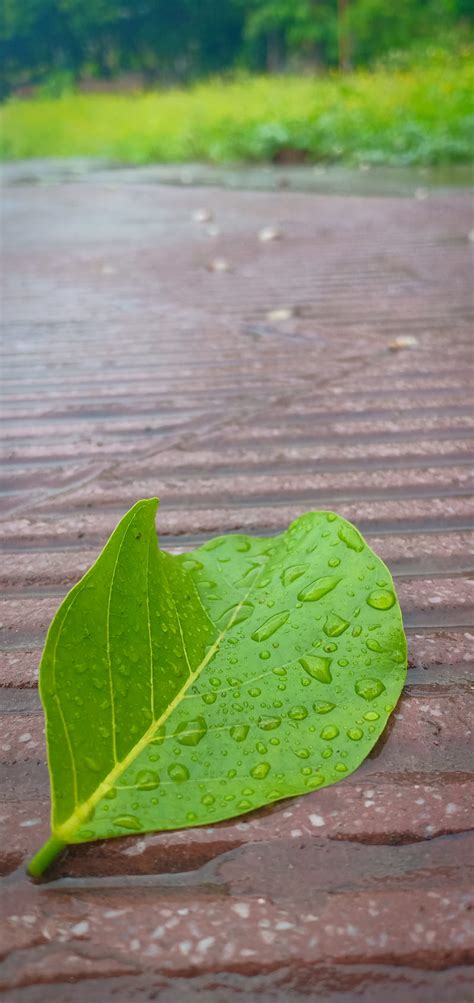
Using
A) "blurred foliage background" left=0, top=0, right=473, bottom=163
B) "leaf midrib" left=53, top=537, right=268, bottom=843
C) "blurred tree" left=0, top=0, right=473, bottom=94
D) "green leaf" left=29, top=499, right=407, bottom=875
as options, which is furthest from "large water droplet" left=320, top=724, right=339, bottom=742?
"blurred tree" left=0, top=0, right=473, bottom=94

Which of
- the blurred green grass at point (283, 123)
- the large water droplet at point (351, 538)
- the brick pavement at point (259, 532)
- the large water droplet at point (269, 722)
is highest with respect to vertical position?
the large water droplet at point (351, 538)

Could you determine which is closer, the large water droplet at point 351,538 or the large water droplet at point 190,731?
the large water droplet at point 190,731

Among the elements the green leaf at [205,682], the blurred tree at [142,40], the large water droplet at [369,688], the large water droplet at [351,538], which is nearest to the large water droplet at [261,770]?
the green leaf at [205,682]

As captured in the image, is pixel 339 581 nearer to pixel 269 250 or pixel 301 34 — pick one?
pixel 269 250

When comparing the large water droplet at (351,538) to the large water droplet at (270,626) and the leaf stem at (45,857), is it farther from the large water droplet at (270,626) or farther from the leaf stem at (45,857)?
the leaf stem at (45,857)

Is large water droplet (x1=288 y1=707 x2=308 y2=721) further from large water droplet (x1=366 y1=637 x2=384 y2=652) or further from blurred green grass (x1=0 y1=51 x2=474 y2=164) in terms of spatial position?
blurred green grass (x1=0 y1=51 x2=474 y2=164)

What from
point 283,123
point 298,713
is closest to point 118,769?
point 298,713

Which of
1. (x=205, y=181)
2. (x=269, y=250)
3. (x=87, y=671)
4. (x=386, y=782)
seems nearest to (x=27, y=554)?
(x=87, y=671)
